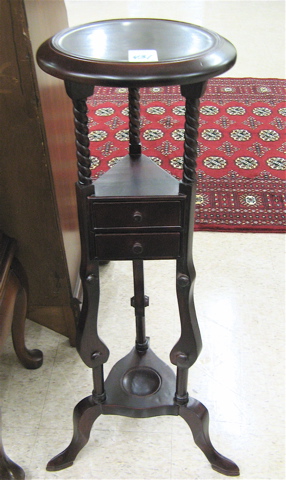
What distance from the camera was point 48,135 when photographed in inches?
56.5

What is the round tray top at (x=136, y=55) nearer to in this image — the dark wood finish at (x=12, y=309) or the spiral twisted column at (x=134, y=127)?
the spiral twisted column at (x=134, y=127)

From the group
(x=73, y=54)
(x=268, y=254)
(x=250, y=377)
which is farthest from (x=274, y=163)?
(x=73, y=54)

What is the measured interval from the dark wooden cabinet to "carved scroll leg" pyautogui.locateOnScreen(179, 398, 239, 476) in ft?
1.86

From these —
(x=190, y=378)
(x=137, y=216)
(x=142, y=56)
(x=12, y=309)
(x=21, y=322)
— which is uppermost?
(x=142, y=56)

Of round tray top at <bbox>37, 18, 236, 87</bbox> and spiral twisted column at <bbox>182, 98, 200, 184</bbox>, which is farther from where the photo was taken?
spiral twisted column at <bbox>182, 98, 200, 184</bbox>

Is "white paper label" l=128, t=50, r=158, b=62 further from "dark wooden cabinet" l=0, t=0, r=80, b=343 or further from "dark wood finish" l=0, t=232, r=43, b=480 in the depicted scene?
"dark wood finish" l=0, t=232, r=43, b=480

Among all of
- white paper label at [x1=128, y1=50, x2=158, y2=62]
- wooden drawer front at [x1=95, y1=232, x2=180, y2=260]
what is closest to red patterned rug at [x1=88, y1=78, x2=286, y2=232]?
wooden drawer front at [x1=95, y1=232, x2=180, y2=260]

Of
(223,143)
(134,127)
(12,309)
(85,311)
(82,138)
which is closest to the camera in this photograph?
(82,138)

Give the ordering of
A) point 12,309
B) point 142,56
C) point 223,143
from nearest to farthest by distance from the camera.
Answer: point 142,56, point 12,309, point 223,143

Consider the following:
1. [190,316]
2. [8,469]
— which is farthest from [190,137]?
[8,469]

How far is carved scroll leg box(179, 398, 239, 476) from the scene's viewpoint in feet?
4.61

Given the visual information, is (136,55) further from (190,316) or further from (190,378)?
(190,378)

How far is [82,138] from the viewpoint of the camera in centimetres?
104

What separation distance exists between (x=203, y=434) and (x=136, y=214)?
693 millimetres
